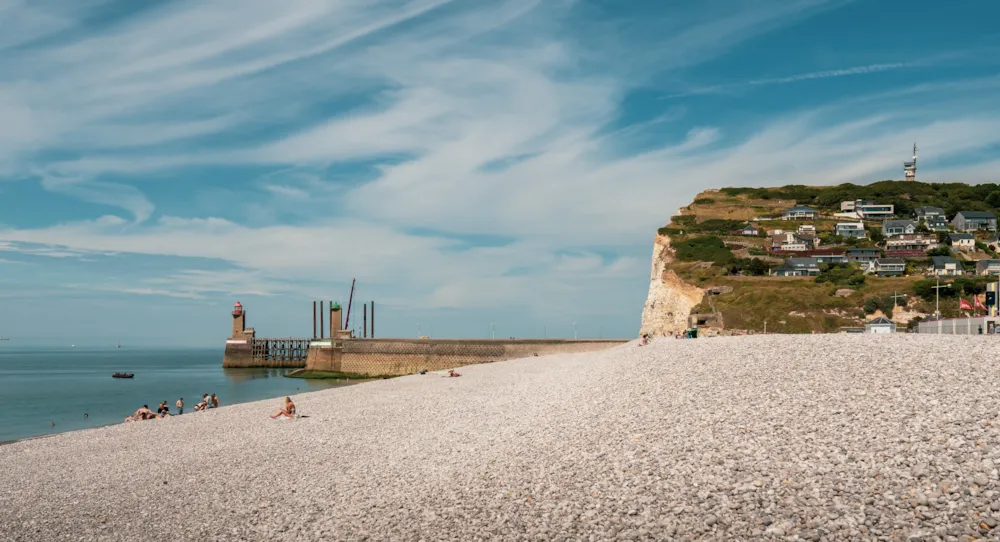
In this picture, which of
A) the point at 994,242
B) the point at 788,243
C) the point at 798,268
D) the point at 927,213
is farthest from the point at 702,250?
the point at 927,213

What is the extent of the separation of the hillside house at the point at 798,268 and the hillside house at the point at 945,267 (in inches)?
485

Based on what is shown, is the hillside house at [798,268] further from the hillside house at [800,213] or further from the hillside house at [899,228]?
the hillside house at [800,213]

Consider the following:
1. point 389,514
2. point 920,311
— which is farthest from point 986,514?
point 920,311

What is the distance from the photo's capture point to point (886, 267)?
3253 inches

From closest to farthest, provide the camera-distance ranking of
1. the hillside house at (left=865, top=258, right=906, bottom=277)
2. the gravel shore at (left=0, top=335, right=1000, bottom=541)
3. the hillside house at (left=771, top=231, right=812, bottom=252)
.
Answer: the gravel shore at (left=0, top=335, right=1000, bottom=541)
the hillside house at (left=865, top=258, right=906, bottom=277)
the hillside house at (left=771, top=231, right=812, bottom=252)

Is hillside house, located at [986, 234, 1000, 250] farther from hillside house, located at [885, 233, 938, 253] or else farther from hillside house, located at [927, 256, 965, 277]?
hillside house, located at [927, 256, 965, 277]

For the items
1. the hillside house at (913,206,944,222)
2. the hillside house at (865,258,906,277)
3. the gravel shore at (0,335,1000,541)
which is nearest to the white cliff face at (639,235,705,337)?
the hillside house at (865,258,906,277)

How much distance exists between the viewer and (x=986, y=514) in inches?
328

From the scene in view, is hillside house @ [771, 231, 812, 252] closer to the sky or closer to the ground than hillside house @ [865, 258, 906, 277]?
closer to the sky

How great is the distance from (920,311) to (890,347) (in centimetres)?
4781

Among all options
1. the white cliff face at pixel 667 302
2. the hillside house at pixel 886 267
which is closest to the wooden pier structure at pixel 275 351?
the white cliff face at pixel 667 302

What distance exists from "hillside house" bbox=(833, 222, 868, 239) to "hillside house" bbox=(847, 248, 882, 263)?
551 inches

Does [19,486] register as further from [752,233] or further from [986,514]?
[752,233]

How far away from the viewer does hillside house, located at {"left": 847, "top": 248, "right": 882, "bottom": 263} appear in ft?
290
